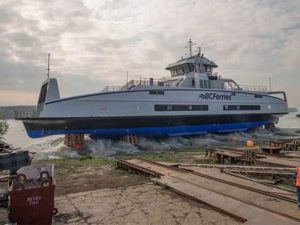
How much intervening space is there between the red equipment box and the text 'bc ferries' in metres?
17.3

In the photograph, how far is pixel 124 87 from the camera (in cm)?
2648

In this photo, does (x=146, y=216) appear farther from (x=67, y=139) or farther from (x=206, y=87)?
(x=206, y=87)

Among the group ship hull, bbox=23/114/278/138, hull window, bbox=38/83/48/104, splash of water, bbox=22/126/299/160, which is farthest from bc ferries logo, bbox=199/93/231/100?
hull window, bbox=38/83/48/104

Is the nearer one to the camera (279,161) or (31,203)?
(31,203)

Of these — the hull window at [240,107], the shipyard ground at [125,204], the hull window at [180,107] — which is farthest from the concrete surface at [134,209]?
the hull window at [240,107]

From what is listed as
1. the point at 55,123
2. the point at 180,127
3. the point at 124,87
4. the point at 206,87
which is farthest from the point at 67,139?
the point at 206,87

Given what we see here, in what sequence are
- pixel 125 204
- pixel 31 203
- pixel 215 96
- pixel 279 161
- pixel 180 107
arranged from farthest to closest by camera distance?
pixel 215 96 < pixel 180 107 < pixel 279 161 < pixel 125 204 < pixel 31 203

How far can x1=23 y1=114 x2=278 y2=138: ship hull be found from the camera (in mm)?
22141

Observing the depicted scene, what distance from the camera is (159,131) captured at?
1060 inches

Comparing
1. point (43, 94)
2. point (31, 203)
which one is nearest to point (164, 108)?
point (43, 94)

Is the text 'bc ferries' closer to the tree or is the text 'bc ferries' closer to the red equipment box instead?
the tree

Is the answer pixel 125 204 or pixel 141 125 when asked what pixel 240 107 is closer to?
pixel 141 125

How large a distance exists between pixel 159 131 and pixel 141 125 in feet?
6.89

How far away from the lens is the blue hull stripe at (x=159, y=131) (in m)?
22.4
